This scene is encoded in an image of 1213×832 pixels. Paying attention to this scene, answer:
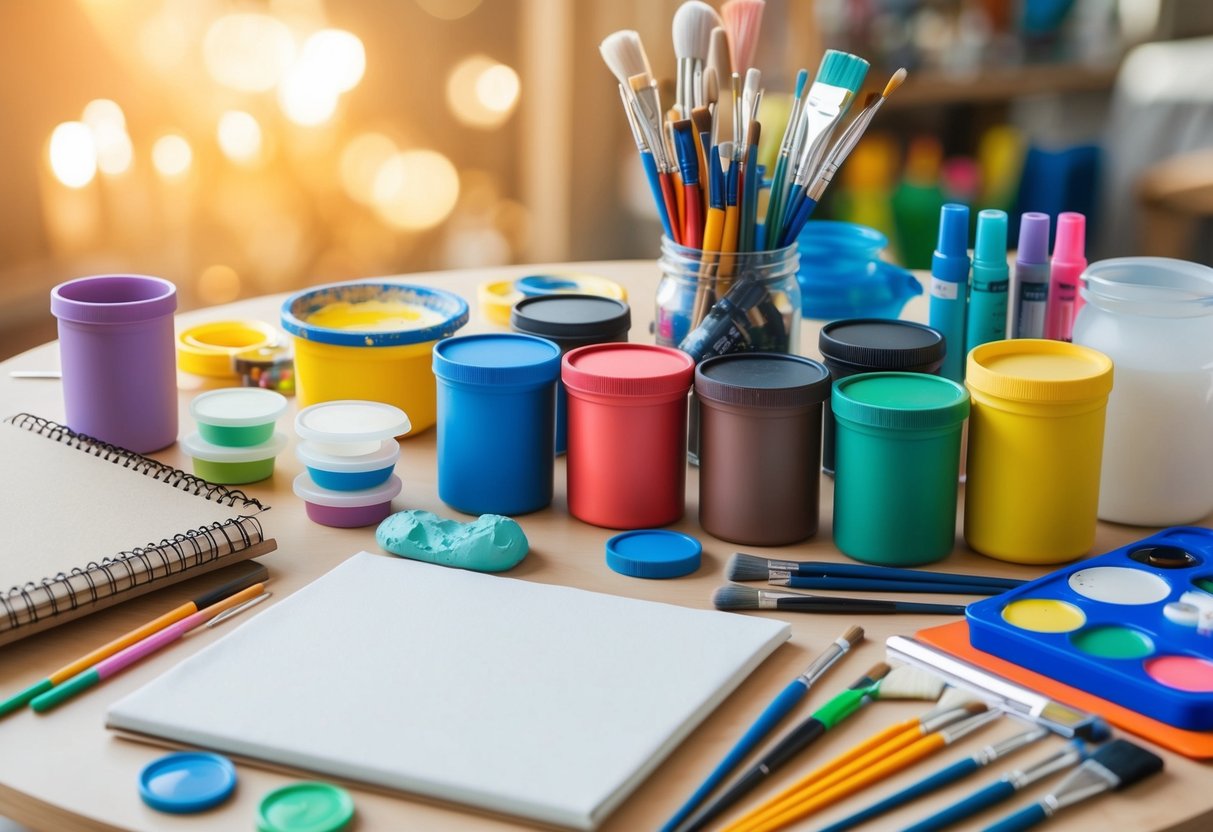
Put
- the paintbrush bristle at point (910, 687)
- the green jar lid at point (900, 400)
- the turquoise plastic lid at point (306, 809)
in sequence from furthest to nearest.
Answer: the green jar lid at point (900, 400) < the paintbrush bristle at point (910, 687) < the turquoise plastic lid at point (306, 809)

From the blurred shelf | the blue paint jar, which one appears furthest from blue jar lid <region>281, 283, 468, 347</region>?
the blurred shelf

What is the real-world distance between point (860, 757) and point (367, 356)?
0.53 metres

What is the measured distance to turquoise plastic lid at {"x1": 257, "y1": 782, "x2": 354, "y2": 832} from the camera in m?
0.56

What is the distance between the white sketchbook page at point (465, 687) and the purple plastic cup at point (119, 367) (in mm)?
292

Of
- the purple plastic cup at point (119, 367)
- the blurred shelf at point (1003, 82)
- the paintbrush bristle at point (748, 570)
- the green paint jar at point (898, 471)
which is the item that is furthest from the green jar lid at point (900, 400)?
the blurred shelf at point (1003, 82)

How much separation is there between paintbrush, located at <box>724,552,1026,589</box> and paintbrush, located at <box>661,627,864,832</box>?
0.07 meters

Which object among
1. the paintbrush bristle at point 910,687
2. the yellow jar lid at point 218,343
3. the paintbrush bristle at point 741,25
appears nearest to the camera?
the paintbrush bristle at point 910,687

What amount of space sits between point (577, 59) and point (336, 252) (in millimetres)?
623

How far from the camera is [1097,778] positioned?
0.59 meters

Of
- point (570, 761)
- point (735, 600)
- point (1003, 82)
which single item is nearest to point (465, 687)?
point (570, 761)

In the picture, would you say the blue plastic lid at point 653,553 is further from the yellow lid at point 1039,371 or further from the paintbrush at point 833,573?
the yellow lid at point 1039,371

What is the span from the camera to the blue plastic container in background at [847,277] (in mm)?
1182

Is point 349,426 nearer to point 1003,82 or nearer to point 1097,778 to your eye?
point 1097,778

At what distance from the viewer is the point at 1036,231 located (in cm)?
93
